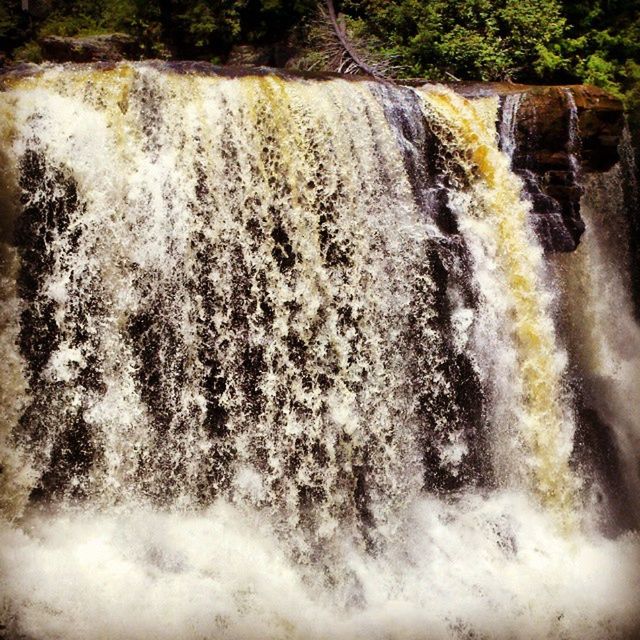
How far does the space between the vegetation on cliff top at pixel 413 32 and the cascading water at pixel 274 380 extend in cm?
275

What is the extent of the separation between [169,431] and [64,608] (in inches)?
56.1

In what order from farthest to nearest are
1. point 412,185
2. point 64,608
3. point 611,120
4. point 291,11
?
point 291,11 → point 611,120 → point 412,185 → point 64,608

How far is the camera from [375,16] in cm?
891

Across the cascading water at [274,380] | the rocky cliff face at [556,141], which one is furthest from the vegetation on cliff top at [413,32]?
the cascading water at [274,380]

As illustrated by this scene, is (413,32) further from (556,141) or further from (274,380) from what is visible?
(274,380)

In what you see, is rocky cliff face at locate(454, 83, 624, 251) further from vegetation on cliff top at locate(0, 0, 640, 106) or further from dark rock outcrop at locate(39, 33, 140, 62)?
dark rock outcrop at locate(39, 33, 140, 62)

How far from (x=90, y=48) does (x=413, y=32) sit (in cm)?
415

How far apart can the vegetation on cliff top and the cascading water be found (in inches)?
108

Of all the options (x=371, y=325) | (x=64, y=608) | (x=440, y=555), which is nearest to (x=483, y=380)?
(x=371, y=325)

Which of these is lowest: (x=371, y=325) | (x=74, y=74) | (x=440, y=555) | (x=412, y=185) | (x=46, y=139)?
(x=440, y=555)

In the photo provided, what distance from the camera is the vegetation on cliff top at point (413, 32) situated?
26.8ft

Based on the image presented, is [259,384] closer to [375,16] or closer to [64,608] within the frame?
[64,608]

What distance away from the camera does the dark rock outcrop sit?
→ 24.3 ft

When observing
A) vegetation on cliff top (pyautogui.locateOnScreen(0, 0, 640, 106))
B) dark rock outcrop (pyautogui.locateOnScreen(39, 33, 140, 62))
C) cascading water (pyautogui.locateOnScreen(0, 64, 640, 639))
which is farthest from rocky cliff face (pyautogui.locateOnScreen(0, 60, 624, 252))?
dark rock outcrop (pyautogui.locateOnScreen(39, 33, 140, 62))
